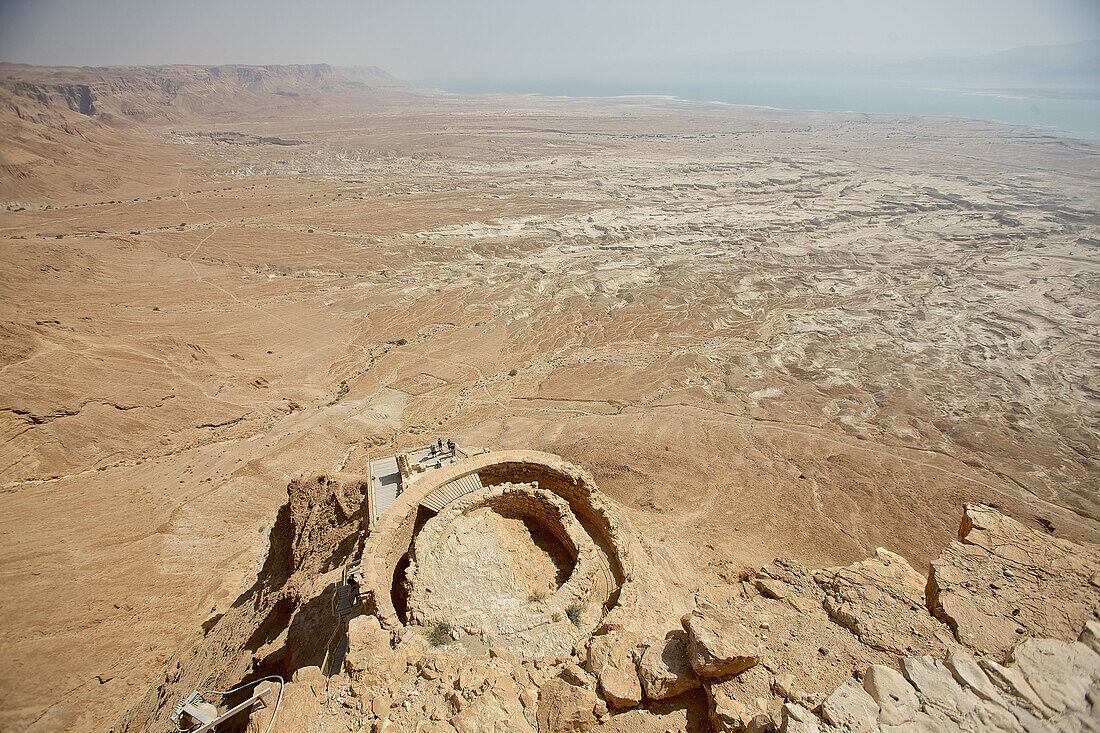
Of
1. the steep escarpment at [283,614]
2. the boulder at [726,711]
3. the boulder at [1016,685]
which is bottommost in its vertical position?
the steep escarpment at [283,614]

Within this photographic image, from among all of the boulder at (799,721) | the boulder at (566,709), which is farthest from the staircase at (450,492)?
the boulder at (799,721)

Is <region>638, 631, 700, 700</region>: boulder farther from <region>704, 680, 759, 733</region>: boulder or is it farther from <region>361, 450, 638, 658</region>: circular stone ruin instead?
<region>361, 450, 638, 658</region>: circular stone ruin

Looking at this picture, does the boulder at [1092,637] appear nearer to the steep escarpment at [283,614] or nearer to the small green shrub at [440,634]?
→ the small green shrub at [440,634]

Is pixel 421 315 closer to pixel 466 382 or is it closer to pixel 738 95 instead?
pixel 466 382

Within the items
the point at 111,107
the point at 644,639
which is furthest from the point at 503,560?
the point at 111,107

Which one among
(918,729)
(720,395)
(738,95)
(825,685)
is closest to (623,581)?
(825,685)

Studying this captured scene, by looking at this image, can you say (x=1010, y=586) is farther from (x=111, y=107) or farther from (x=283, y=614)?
(x=111, y=107)
